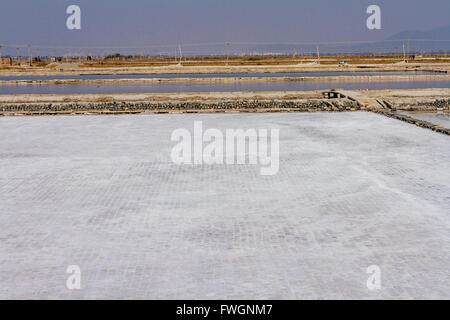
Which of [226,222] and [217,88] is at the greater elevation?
[217,88]

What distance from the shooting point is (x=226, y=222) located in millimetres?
7406

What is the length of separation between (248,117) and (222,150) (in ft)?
22.6

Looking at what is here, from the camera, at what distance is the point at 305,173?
10.2 m

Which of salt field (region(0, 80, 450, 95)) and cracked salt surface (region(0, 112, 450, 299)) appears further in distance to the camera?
salt field (region(0, 80, 450, 95))

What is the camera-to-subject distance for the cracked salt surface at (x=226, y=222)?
18.0ft

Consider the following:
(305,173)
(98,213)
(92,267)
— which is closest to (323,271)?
(92,267)

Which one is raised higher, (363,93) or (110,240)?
(363,93)

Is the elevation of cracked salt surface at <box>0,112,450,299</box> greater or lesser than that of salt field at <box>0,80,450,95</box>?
lesser

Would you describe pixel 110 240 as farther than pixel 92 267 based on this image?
Yes

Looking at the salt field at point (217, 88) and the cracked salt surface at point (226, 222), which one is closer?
the cracked salt surface at point (226, 222)

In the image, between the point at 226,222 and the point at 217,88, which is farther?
the point at 217,88

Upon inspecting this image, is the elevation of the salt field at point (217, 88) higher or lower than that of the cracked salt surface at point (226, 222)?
higher

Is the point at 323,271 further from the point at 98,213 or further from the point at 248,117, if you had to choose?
the point at 248,117

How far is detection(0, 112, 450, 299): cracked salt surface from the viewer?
18.0 ft
